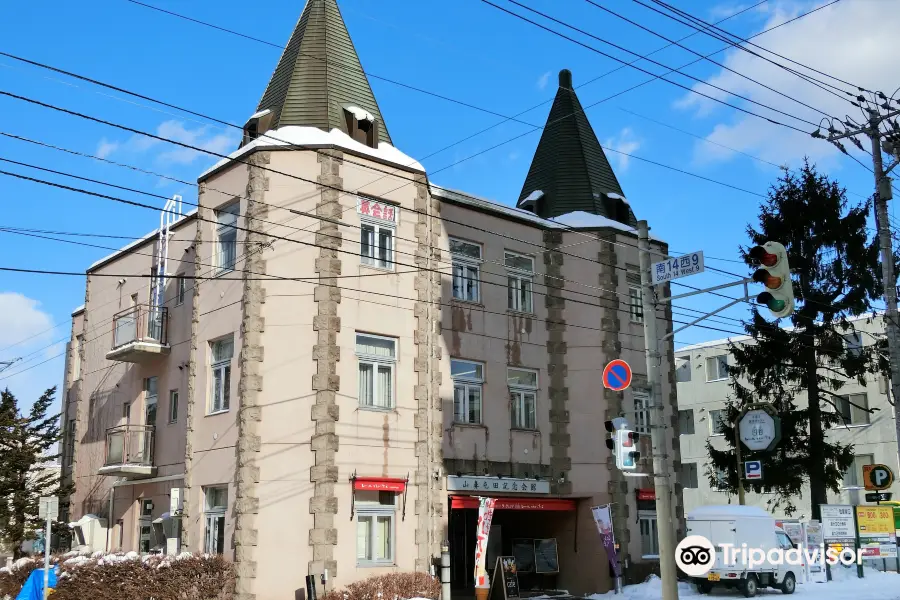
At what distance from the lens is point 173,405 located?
26594 mm

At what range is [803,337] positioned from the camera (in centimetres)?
3381

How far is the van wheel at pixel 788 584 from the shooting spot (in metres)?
25.7

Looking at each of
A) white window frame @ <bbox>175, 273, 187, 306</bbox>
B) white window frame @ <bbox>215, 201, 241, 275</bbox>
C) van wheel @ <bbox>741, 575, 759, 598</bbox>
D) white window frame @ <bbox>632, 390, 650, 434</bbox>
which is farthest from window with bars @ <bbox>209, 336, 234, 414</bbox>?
van wheel @ <bbox>741, 575, 759, 598</bbox>

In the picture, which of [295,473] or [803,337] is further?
[803,337]

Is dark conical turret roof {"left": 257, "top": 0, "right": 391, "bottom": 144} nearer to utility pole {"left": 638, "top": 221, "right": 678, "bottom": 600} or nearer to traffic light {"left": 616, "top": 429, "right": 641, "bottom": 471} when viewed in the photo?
utility pole {"left": 638, "top": 221, "right": 678, "bottom": 600}

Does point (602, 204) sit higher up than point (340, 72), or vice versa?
point (340, 72)

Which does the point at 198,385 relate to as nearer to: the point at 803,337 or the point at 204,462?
the point at 204,462

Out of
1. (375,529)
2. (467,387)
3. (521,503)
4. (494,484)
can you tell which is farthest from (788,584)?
(375,529)

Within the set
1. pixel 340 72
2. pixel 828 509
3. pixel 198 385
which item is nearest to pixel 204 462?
pixel 198 385

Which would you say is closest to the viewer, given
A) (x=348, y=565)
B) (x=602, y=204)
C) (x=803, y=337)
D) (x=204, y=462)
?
(x=348, y=565)

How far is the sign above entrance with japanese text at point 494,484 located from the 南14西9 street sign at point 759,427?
9124 mm

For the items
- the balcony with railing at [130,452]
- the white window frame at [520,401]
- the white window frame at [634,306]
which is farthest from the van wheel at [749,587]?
the balcony with railing at [130,452]

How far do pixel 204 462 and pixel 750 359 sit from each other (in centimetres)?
2157

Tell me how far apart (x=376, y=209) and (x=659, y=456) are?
1116 centimetres
